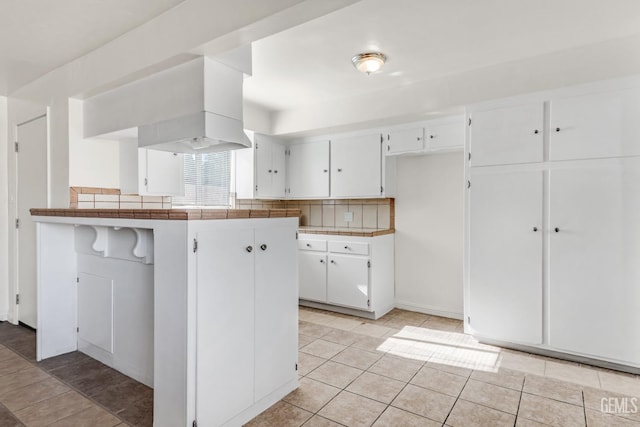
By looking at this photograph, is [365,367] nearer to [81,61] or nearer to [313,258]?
[313,258]

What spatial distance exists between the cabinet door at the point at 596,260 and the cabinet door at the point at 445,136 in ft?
3.11

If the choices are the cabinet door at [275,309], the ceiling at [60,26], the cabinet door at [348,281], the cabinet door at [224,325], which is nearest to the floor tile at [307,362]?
the cabinet door at [275,309]

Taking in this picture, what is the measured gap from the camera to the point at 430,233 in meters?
3.89

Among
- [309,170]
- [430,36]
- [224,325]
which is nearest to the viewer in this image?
[224,325]

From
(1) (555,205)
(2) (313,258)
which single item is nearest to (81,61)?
(2) (313,258)

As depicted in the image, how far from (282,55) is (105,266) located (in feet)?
6.62

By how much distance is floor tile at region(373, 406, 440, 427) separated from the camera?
6.15 ft

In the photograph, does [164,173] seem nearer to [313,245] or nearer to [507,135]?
[313,245]

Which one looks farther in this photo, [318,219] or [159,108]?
[318,219]

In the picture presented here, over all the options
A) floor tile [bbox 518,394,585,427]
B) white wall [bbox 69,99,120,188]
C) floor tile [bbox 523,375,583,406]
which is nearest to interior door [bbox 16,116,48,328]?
white wall [bbox 69,99,120,188]

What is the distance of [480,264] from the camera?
2980 millimetres

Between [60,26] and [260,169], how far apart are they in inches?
91.2

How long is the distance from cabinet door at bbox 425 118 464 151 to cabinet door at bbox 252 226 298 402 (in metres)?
2.02

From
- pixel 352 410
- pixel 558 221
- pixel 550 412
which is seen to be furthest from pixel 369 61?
pixel 550 412
